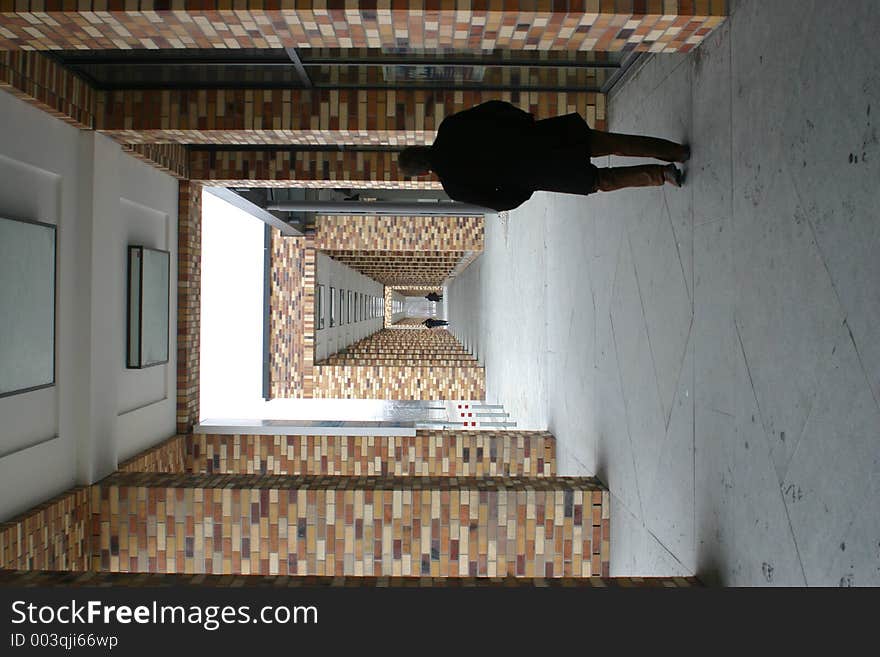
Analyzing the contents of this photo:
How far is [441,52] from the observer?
159 inches

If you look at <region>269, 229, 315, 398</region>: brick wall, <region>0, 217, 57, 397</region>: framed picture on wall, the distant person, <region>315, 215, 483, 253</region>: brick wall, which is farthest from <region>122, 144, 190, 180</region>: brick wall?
<region>315, 215, 483, 253</region>: brick wall

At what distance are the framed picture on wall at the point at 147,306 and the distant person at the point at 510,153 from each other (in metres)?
2.93

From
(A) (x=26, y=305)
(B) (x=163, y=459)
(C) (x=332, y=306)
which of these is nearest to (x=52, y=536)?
(A) (x=26, y=305)

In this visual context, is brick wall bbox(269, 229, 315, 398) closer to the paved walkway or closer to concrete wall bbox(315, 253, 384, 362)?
concrete wall bbox(315, 253, 384, 362)

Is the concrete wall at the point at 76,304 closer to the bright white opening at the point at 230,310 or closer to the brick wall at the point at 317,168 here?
the brick wall at the point at 317,168

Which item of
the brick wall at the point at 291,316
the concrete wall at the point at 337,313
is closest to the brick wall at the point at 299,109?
the brick wall at the point at 291,316

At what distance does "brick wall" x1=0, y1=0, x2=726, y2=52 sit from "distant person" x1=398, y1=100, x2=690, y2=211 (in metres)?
0.34

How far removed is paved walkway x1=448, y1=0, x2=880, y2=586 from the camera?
6.33ft

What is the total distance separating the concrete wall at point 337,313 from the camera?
1127 centimetres

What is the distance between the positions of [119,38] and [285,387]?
735cm

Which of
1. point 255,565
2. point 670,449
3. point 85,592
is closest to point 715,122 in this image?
point 670,449

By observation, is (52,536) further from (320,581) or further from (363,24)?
(363,24)

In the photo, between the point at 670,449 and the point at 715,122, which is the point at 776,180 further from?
the point at 670,449

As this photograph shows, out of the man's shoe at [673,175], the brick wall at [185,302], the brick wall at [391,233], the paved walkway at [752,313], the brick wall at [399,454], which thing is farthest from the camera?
the brick wall at [391,233]
